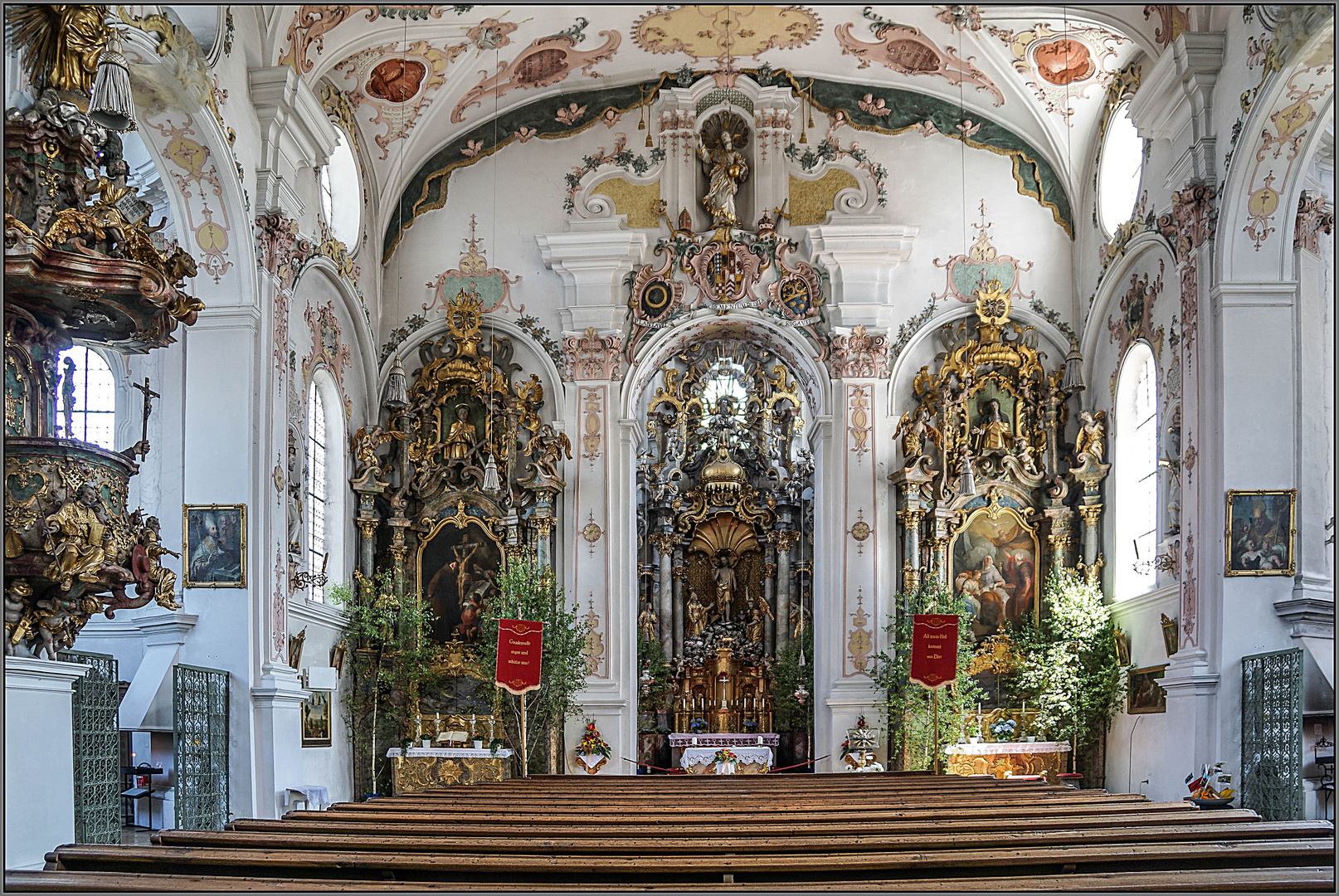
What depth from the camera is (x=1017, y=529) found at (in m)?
19.7

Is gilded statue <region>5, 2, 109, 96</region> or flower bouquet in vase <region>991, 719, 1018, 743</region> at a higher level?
gilded statue <region>5, 2, 109, 96</region>

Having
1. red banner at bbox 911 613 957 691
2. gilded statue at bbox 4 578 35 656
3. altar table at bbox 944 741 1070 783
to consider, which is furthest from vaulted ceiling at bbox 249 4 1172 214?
gilded statue at bbox 4 578 35 656

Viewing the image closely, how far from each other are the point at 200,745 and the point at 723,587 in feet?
37.2

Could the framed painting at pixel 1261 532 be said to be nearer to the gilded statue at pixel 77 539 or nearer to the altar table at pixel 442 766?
the altar table at pixel 442 766

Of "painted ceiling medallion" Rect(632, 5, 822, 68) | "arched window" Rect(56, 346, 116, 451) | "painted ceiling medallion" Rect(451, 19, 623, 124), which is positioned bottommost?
"arched window" Rect(56, 346, 116, 451)

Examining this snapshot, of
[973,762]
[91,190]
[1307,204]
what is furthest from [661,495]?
[91,190]

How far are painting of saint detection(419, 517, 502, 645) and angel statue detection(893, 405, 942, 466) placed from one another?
6247 millimetres

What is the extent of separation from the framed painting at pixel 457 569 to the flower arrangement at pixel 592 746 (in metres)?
2.41

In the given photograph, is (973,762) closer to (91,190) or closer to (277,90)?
(277,90)

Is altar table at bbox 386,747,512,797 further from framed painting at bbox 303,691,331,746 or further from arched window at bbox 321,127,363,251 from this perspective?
arched window at bbox 321,127,363,251

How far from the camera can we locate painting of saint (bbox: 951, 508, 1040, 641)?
63.9 feet

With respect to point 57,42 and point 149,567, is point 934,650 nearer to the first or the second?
point 149,567

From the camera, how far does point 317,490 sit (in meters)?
18.4

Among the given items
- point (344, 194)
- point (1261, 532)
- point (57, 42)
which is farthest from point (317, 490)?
point (1261, 532)
